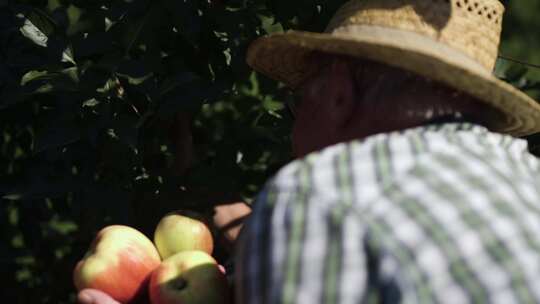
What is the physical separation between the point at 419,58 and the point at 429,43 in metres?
0.11

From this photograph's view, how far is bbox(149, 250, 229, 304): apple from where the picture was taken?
1.84m

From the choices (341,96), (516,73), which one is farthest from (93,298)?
(516,73)

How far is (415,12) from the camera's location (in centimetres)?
186

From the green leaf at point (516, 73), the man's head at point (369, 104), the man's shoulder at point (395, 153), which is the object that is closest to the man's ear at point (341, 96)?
the man's head at point (369, 104)

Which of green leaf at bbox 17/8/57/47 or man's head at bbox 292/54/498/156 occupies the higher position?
man's head at bbox 292/54/498/156

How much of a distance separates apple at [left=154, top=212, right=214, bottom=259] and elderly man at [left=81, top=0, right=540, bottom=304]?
0.36 meters

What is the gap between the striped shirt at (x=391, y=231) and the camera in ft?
4.77

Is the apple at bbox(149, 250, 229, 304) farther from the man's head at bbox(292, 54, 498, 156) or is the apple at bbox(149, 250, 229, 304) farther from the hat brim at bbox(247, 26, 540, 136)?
the hat brim at bbox(247, 26, 540, 136)

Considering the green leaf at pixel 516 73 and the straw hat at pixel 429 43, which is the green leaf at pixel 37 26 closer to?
the straw hat at pixel 429 43

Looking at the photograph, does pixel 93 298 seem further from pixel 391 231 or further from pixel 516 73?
pixel 516 73

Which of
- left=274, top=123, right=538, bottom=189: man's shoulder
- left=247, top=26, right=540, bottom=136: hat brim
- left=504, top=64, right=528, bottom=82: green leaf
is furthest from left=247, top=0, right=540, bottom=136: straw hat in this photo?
left=504, top=64, right=528, bottom=82: green leaf

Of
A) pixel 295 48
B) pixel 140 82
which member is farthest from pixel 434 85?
pixel 140 82

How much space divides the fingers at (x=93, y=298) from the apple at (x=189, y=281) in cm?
9

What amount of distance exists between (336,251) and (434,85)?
46 centimetres
